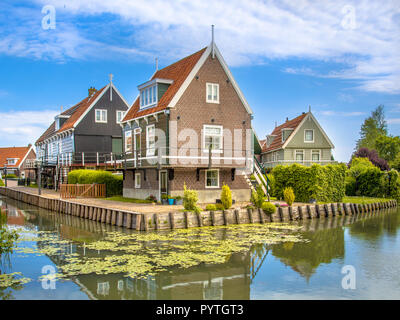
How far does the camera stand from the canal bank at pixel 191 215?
20.2m

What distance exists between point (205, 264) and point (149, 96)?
716 inches

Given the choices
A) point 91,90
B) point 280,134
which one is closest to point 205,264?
point 280,134

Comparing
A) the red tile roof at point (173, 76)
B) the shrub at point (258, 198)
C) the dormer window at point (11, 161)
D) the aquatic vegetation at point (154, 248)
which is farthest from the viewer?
the dormer window at point (11, 161)

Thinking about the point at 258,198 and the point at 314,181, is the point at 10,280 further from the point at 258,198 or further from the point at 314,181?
the point at 314,181

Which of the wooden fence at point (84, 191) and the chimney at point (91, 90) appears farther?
the chimney at point (91, 90)

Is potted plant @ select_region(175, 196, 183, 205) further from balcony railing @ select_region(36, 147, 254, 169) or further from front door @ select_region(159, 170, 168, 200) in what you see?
balcony railing @ select_region(36, 147, 254, 169)

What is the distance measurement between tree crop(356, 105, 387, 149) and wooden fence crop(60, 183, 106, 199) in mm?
56942

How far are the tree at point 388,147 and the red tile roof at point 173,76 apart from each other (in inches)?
1949

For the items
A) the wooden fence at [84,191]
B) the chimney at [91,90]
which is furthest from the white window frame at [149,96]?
the chimney at [91,90]

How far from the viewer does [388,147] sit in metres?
66.1

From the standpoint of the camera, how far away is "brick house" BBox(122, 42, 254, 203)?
→ 84.6ft

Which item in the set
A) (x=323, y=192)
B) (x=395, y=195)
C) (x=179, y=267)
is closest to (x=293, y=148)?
(x=395, y=195)

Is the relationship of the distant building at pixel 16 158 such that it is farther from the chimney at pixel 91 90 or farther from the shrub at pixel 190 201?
the shrub at pixel 190 201

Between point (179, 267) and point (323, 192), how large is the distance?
19.0 metres
